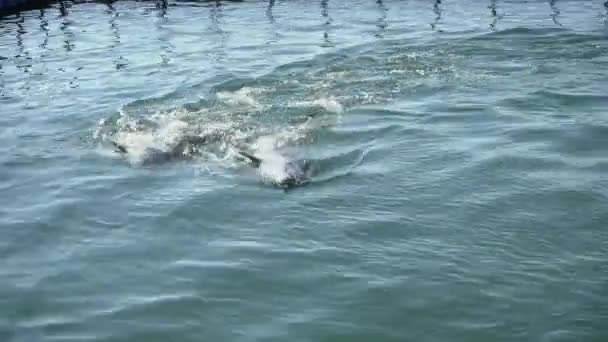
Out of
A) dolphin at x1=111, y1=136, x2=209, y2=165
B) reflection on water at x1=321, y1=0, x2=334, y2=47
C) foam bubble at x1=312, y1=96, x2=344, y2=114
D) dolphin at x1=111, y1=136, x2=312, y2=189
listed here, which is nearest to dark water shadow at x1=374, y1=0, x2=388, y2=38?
reflection on water at x1=321, y1=0, x2=334, y2=47

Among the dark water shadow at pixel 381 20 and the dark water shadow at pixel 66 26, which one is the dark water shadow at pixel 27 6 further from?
the dark water shadow at pixel 381 20

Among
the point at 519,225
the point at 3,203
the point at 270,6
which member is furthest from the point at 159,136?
the point at 270,6

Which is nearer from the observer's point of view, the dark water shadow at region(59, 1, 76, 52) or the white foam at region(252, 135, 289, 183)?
the white foam at region(252, 135, 289, 183)

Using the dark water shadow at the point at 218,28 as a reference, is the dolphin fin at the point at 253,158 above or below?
below

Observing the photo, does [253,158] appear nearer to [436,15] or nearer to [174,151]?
[174,151]

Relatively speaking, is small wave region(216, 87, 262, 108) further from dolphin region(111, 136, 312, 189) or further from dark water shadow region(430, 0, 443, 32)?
dark water shadow region(430, 0, 443, 32)

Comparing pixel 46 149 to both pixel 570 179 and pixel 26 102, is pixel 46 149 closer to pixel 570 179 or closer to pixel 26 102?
pixel 26 102

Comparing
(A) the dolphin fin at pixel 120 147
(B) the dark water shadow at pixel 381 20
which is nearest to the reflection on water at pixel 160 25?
(B) the dark water shadow at pixel 381 20

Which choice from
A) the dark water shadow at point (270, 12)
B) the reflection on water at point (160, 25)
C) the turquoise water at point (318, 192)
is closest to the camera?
the turquoise water at point (318, 192)

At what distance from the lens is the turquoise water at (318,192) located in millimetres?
6520

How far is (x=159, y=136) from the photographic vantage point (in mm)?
10969

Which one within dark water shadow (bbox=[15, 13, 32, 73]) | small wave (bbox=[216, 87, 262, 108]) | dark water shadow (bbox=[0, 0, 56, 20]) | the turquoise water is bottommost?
the turquoise water

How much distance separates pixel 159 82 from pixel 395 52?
5.16m

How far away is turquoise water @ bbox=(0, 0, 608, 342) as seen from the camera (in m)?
6.52
